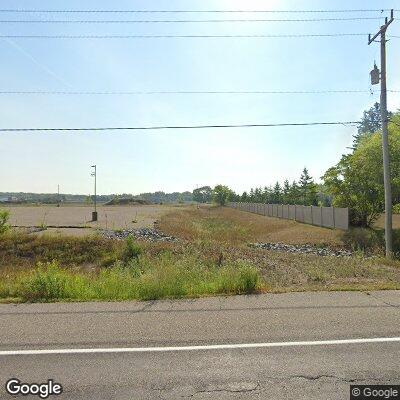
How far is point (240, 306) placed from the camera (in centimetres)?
680

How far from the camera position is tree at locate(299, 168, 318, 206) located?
69.3 metres

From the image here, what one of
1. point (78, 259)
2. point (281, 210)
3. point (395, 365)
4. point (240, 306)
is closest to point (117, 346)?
point (240, 306)

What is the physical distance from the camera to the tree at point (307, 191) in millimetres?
69275

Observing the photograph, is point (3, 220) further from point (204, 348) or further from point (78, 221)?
point (78, 221)

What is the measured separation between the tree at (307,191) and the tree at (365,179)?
3361 cm

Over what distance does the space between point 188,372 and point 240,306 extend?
2.76 meters

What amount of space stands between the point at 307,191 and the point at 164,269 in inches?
2820

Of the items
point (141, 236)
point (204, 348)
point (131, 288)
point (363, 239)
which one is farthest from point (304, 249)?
point (204, 348)

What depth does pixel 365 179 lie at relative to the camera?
29.6 m

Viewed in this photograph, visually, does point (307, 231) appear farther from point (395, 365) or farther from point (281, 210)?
point (395, 365)

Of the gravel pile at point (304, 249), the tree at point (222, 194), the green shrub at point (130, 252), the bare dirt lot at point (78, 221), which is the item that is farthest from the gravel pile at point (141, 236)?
the tree at point (222, 194)

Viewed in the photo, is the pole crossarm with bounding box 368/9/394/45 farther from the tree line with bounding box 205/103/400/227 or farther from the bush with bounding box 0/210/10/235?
the bush with bounding box 0/210/10/235

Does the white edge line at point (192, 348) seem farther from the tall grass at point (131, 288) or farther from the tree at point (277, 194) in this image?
the tree at point (277, 194)

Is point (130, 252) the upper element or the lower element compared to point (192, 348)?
lower
